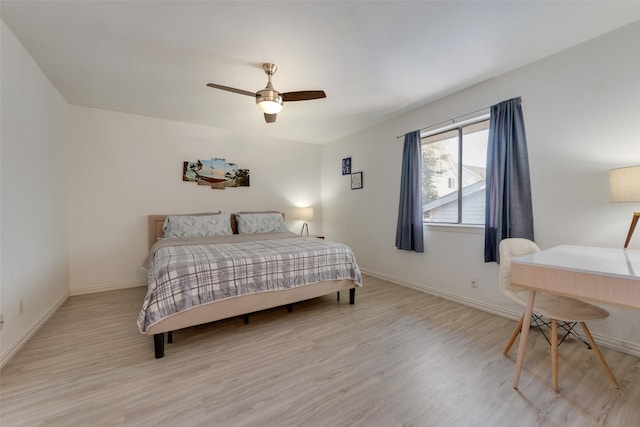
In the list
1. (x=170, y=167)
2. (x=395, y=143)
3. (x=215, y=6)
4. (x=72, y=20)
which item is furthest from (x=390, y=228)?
(x=72, y=20)

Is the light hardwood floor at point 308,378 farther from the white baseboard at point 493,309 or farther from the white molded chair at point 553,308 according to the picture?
the white molded chair at point 553,308

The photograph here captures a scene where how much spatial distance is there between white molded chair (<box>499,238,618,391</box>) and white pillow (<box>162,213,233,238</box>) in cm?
343

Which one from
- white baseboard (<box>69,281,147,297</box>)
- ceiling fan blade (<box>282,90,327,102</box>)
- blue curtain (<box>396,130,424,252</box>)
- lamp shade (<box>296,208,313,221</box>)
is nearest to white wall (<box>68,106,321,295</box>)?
white baseboard (<box>69,281,147,297</box>)

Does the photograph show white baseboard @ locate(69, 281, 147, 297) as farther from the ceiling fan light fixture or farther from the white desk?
the white desk

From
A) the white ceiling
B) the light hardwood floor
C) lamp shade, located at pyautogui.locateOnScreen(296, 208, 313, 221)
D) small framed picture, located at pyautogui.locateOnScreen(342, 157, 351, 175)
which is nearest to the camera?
the light hardwood floor

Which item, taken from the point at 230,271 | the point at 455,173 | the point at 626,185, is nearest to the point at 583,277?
the point at 626,185

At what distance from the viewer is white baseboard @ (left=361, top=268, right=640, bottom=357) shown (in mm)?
1920

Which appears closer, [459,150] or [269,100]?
[269,100]

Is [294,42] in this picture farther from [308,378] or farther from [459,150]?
[308,378]

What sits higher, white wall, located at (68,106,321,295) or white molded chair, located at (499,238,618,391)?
white wall, located at (68,106,321,295)

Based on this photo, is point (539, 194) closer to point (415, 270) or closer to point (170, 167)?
point (415, 270)

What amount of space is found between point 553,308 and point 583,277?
22.9 inches

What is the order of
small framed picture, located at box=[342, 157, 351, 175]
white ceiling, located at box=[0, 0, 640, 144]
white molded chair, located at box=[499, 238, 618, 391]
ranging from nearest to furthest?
white molded chair, located at box=[499, 238, 618, 391]
white ceiling, located at box=[0, 0, 640, 144]
small framed picture, located at box=[342, 157, 351, 175]

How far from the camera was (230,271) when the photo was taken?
87.0 inches
